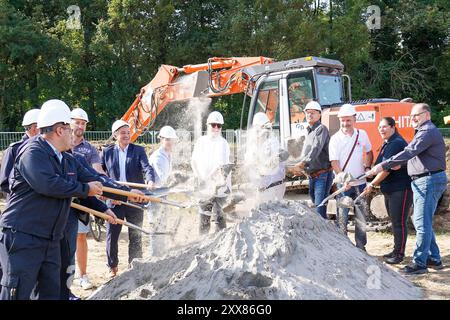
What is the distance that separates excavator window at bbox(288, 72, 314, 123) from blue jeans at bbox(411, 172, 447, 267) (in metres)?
3.39

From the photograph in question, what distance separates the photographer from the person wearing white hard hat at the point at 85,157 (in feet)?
17.6

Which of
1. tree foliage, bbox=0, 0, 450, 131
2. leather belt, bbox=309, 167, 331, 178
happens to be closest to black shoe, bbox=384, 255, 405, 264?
leather belt, bbox=309, 167, 331, 178

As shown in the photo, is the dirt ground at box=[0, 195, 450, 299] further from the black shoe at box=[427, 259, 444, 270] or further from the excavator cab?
the excavator cab

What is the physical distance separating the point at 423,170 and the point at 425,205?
1.26 ft

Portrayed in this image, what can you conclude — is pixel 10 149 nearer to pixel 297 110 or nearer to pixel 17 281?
pixel 17 281

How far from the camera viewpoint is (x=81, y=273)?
17.8ft

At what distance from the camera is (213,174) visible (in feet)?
20.0

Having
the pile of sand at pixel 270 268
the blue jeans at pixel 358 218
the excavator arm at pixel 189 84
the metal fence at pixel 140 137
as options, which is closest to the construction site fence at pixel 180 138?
Result: the metal fence at pixel 140 137

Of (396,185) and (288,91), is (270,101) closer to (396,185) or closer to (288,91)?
(288,91)

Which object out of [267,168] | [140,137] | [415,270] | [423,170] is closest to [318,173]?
[267,168]

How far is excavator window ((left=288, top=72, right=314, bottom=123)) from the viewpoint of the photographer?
28.3 feet

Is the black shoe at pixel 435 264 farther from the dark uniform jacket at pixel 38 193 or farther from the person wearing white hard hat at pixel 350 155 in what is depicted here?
the dark uniform jacket at pixel 38 193
